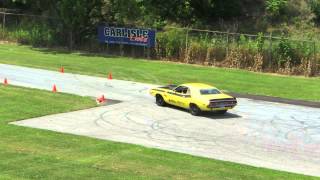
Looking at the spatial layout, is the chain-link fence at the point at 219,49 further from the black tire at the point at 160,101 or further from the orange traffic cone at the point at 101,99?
the orange traffic cone at the point at 101,99

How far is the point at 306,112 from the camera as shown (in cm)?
2686

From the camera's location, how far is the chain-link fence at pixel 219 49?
38531mm

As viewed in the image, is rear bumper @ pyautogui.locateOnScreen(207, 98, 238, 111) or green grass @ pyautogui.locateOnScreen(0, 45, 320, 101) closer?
rear bumper @ pyautogui.locateOnScreen(207, 98, 238, 111)

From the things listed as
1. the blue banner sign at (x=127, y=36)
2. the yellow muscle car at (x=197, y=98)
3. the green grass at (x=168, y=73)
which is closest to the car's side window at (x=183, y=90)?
the yellow muscle car at (x=197, y=98)

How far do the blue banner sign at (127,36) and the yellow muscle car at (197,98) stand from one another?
57.4 feet

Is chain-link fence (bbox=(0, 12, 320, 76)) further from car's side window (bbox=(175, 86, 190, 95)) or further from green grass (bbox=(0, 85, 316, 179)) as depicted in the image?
→ green grass (bbox=(0, 85, 316, 179))

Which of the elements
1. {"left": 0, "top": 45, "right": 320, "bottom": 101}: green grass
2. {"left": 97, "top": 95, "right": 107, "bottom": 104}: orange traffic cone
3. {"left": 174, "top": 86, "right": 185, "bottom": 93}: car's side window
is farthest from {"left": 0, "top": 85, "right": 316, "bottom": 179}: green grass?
{"left": 0, "top": 45, "right": 320, "bottom": 101}: green grass

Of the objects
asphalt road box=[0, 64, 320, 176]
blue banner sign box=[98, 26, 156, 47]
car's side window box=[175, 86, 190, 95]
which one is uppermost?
blue banner sign box=[98, 26, 156, 47]

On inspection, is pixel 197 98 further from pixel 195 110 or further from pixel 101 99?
pixel 101 99

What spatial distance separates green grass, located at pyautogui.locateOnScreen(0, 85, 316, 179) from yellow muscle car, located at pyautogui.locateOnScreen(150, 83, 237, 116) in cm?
684

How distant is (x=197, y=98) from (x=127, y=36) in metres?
21.3

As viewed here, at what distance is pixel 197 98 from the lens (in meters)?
25.1

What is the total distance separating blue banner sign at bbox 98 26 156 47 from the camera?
Result: 44.2 metres

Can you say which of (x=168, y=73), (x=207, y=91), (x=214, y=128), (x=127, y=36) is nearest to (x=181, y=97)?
(x=207, y=91)
